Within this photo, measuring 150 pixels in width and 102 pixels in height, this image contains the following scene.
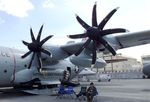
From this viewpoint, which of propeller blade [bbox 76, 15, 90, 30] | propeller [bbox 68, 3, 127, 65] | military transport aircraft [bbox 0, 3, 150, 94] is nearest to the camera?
propeller [bbox 68, 3, 127, 65]

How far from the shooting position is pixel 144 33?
18406mm

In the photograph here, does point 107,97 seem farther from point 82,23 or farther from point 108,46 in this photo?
point 82,23

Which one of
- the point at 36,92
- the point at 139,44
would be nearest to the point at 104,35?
the point at 139,44

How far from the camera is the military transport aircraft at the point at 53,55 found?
726 inches

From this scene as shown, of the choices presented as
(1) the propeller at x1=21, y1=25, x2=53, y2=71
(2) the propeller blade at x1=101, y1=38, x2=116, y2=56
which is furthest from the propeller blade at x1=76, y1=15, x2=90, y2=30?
(1) the propeller at x1=21, y1=25, x2=53, y2=71

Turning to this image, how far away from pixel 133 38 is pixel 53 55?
276 inches

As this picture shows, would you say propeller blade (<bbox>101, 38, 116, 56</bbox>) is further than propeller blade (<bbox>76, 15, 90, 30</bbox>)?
No

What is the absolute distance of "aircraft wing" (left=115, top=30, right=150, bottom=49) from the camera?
18.7 metres

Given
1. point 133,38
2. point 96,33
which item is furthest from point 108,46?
point 133,38

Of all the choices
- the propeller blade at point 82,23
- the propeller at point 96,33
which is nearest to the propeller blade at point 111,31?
the propeller at point 96,33

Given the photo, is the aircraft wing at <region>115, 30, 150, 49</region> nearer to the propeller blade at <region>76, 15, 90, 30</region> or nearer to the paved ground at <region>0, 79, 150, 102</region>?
the propeller blade at <region>76, 15, 90, 30</region>

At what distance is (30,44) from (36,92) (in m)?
4.04

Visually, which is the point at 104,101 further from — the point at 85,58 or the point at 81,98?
the point at 85,58

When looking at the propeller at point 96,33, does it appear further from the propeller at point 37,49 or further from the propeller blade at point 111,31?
the propeller at point 37,49
